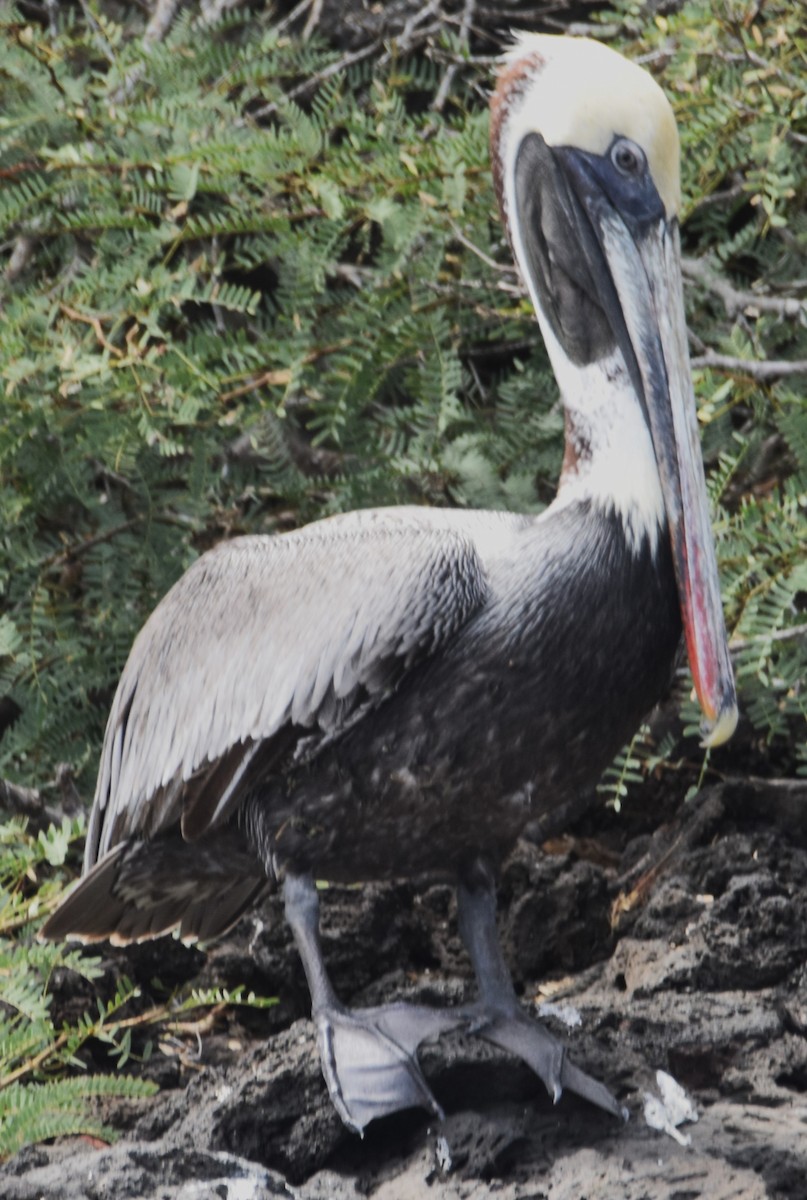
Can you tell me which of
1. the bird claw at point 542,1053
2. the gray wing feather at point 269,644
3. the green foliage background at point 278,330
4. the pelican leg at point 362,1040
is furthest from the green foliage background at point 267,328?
the pelican leg at point 362,1040

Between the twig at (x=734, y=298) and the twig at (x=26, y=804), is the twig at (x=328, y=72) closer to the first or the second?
the twig at (x=734, y=298)

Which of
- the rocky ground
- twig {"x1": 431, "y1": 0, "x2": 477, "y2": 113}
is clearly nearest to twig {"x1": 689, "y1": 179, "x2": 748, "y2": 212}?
twig {"x1": 431, "y1": 0, "x2": 477, "y2": 113}

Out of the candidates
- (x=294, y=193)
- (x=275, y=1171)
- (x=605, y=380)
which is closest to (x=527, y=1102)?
(x=275, y=1171)

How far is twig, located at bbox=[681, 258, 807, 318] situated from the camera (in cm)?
341

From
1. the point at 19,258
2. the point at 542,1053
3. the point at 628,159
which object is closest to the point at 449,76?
the point at 19,258

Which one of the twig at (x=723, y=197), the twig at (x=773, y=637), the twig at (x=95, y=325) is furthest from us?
the twig at (x=723, y=197)

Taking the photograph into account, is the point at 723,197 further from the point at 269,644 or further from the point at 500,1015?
the point at 500,1015

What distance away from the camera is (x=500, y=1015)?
2.64 m

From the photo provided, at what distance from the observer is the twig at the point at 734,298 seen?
3410 millimetres

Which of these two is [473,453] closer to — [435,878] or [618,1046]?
[435,878]

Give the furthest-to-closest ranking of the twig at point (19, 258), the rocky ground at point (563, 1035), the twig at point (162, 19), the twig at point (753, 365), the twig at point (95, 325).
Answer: the twig at point (162, 19) < the twig at point (19, 258) < the twig at point (95, 325) < the twig at point (753, 365) < the rocky ground at point (563, 1035)

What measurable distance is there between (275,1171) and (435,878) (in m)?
0.64

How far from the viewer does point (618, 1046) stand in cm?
268

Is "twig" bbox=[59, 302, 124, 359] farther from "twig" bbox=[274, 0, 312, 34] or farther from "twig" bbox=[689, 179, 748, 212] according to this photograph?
"twig" bbox=[689, 179, 748, 212]
